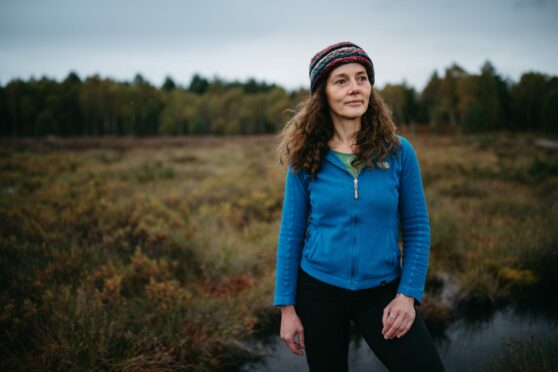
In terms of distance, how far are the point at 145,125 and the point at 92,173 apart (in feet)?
97.4

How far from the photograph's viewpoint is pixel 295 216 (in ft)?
5.90

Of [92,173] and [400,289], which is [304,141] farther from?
[92,173]

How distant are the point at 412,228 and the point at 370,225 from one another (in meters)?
0.20

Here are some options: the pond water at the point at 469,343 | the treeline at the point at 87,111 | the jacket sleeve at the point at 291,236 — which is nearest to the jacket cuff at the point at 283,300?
the jacket sleeve at the point at 291,236

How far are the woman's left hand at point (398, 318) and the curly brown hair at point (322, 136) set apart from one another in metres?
0.64

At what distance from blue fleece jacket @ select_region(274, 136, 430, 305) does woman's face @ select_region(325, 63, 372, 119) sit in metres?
0.24

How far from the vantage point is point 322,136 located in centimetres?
184

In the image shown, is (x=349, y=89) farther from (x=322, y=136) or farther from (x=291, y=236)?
(x=291, y=236)

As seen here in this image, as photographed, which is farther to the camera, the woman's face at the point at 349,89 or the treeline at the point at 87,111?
the treeline at the point at 87,111

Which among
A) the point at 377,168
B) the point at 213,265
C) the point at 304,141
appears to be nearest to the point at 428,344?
the point at 377,168

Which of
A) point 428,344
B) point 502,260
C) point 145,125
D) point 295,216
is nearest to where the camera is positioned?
point 428,344

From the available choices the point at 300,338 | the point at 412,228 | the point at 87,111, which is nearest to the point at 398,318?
the point at 412,228

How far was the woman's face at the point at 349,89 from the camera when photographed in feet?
5.58

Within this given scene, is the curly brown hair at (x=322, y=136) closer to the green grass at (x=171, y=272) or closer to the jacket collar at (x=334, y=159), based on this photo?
the jacket collar at (x=334, y=159)
